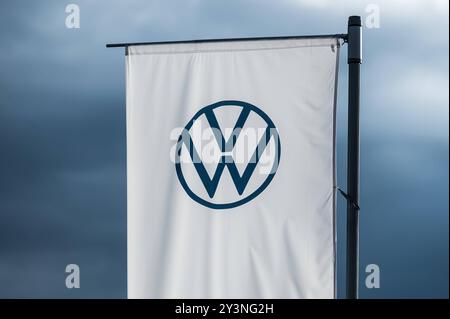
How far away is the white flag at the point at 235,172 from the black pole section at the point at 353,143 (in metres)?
0.18

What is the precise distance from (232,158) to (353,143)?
3.91 feet

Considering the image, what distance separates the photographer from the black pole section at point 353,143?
8602mm

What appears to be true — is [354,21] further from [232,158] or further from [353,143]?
[232,158]

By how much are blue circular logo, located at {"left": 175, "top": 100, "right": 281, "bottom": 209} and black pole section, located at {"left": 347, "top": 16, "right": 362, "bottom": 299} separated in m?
0.73

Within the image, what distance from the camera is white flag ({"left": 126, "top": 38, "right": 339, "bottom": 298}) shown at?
28.4 feet

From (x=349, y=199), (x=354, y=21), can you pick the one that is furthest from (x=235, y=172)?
(x=354, y=21)

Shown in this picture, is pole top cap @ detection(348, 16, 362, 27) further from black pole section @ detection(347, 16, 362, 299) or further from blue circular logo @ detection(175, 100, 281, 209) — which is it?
blue circular logo @ detection(175, 100, 281, 209)

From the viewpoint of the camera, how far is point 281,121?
8750mm

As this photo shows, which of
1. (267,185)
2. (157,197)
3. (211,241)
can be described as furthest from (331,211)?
(157,197)

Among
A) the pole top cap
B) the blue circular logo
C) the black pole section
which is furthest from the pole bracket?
the pole top cap

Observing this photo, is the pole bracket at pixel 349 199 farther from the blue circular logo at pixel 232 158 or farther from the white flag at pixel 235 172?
the blue circular logo at pixel 232 158

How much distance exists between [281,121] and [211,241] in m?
1.37

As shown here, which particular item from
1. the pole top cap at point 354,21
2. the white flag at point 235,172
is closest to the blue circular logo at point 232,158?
the white flag at point 235,172
